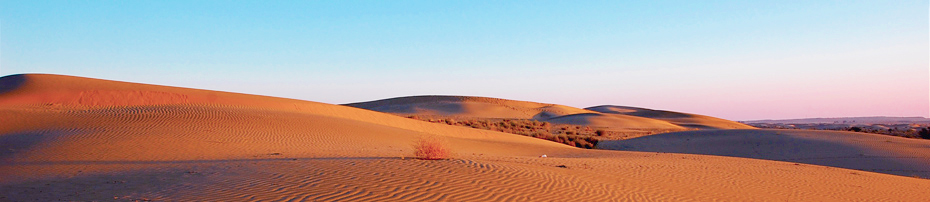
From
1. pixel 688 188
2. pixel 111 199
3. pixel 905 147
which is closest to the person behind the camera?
pixel 111 199

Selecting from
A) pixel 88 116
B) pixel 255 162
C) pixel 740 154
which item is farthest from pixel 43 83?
pixel 740 154

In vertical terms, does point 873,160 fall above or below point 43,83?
below

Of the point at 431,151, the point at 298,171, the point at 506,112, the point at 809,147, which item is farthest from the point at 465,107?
the point at 298,171

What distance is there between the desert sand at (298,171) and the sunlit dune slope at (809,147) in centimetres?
622

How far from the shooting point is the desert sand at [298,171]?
8727 millimetres

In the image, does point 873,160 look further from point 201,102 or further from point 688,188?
point 201,102

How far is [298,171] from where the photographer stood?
34.0 ft

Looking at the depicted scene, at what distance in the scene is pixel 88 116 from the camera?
67.5 feet

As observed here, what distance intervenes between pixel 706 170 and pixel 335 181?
978 cm

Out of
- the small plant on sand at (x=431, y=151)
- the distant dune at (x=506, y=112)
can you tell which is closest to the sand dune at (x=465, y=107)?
the distant dune at (x=506, y=112)

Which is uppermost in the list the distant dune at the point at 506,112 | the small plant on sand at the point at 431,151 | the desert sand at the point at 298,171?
the distant dune at the point at 506,112

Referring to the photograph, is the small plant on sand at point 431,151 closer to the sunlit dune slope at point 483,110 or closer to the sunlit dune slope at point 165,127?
the sunlit dune slope at point 165,127

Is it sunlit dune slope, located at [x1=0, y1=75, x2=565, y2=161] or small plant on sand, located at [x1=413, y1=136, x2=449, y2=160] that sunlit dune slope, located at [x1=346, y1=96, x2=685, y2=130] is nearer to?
sunlit dune slope, located at [x1=0, y1=75, x2=565, y2=161]

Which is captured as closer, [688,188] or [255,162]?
[688,188]
